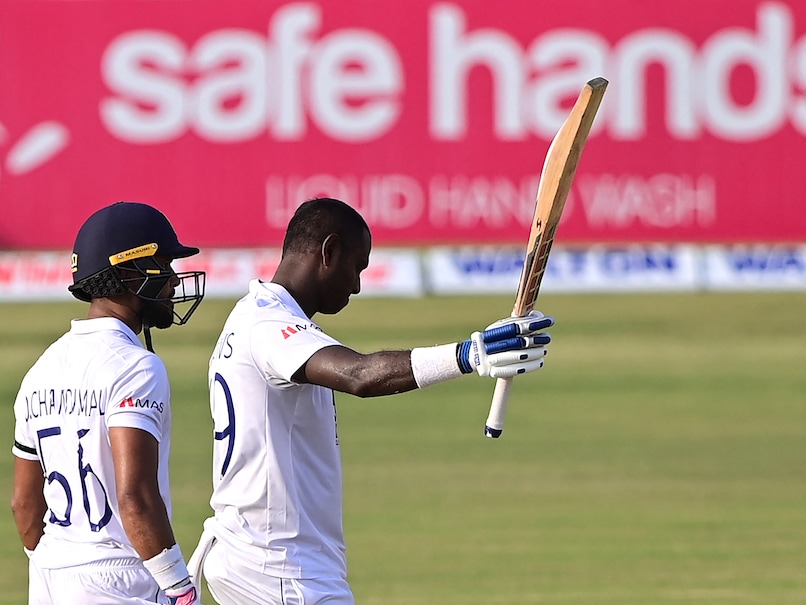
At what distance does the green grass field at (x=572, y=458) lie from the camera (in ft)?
26.1

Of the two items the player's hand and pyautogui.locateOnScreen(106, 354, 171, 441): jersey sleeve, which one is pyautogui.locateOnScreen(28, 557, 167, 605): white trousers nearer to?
the player's hand

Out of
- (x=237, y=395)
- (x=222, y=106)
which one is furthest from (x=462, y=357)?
(x=222, y=106)

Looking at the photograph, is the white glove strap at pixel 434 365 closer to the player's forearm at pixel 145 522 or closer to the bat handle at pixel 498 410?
the bat handle at pixel 498 410

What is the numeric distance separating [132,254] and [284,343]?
490mm

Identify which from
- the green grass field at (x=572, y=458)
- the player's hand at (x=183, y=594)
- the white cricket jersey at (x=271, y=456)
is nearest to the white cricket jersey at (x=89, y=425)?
the player's hand at (x=183, y=594)

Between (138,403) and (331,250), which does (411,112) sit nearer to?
(331,250)

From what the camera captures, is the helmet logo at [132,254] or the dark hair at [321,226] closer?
the helmet logo at [132,254]

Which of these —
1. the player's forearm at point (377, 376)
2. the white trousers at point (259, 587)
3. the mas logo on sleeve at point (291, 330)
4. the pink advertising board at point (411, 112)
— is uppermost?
the pink advertising board at point (411, 112)

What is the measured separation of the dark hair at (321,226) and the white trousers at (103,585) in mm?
1036

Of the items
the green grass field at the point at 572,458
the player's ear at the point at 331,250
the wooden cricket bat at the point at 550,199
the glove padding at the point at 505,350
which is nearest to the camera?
the glove padding at the point at 505,350

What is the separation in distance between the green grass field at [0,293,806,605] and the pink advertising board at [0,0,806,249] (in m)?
1.32

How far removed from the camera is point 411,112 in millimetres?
19781

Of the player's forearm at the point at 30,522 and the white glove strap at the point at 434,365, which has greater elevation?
the white glove strap at the point at 434,365

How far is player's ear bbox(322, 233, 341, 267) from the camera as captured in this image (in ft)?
14.1
